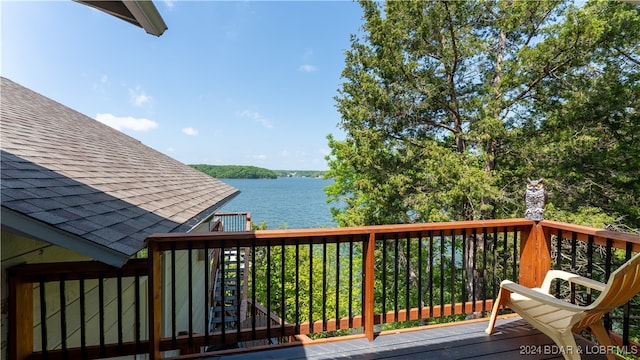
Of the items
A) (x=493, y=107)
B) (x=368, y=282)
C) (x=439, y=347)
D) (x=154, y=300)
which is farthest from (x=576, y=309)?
(x=493, y=107)

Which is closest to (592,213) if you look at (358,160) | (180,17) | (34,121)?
(358,160)

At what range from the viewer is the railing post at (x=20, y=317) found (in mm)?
1814

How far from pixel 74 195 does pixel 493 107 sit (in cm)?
926

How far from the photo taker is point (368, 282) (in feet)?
8.70

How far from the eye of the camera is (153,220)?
2.90m

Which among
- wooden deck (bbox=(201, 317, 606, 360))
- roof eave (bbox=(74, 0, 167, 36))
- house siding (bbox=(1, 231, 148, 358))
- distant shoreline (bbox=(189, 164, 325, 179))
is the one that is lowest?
wooden deck (bbox=(201, 317, 606, 360))

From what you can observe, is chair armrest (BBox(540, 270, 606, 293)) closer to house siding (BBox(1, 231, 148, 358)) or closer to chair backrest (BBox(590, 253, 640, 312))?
chair backrest (BBox(590, 253, 640, 312))

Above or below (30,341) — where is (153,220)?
above

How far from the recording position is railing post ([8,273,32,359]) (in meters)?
1.81

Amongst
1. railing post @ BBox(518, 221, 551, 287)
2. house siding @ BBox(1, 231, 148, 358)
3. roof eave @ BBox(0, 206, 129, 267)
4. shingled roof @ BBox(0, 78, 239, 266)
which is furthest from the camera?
railing post @ BBox(518, 221, 551, 287)

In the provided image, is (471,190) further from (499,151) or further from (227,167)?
(227,167)

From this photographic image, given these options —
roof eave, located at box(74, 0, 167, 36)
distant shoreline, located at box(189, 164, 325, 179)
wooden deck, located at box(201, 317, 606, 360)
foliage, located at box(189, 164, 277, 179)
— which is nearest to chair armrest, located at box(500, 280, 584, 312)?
wooden deck, located at box(201, 317, 606, 360)

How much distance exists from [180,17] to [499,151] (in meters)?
9.49

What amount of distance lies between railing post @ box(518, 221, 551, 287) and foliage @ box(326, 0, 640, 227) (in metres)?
5.06
